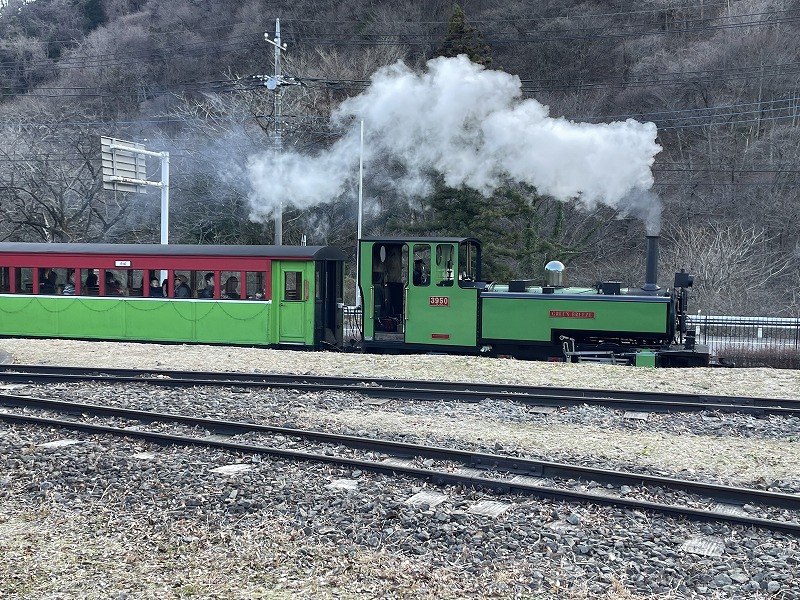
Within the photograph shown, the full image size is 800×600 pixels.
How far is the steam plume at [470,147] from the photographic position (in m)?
18.7

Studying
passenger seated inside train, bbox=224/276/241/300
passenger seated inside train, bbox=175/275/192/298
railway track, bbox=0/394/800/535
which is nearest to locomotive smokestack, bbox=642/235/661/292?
railway track, bbox=0/394/800/535

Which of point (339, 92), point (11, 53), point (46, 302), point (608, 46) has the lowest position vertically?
point (46, 302)

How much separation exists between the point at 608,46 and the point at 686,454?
3514 centimetres

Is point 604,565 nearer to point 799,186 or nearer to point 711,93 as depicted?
point 799,186

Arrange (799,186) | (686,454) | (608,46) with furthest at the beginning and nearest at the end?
(608,46)
(799,186)
(686,454)

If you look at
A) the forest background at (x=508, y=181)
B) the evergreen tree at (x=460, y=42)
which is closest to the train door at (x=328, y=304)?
the forest background at (x=508, y=181)

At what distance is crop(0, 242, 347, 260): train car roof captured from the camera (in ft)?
59.9

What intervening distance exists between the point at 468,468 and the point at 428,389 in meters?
5.00

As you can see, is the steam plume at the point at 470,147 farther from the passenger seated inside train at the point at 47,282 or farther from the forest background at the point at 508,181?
the passenger seated inside train at the point at 47,282

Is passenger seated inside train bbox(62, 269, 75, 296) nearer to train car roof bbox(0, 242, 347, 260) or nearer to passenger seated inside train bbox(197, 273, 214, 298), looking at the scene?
train car roof bbox(0, 242, 347, 260)

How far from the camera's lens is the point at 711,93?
36.4 m

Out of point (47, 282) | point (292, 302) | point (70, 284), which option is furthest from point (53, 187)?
point (292, 302)

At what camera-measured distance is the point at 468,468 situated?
25.8 ft

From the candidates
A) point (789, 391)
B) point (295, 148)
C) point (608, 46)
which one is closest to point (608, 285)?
point (789, 391)
